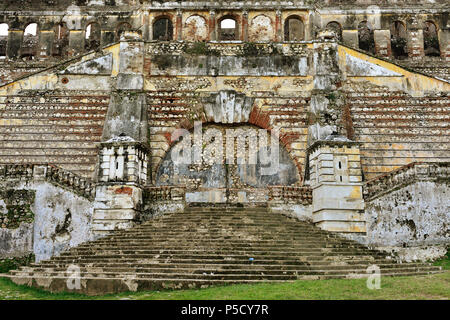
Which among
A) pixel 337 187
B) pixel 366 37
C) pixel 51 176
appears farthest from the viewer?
pixel 366 37

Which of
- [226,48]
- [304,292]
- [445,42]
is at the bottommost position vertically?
[304,292]

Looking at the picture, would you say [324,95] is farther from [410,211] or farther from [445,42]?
[445,42]

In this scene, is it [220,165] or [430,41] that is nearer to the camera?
[220,165]

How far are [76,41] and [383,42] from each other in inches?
684

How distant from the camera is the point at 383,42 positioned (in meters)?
27.1

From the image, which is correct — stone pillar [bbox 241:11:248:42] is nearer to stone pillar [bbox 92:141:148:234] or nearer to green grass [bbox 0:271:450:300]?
stone pillar [bbox 92:141:148:234]

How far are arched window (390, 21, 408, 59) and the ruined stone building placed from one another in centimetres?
259

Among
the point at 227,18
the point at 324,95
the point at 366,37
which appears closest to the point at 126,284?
the point at 324,95

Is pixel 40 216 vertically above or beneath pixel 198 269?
above

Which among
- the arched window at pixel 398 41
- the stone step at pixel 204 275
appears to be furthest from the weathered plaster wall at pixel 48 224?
the arched window at pixel 398 41

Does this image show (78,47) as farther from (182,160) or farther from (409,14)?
(409,14)

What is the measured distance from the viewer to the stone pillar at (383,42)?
88.6 feet

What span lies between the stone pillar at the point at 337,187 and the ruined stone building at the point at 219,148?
0.04 m

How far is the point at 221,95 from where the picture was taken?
18.4 metres
